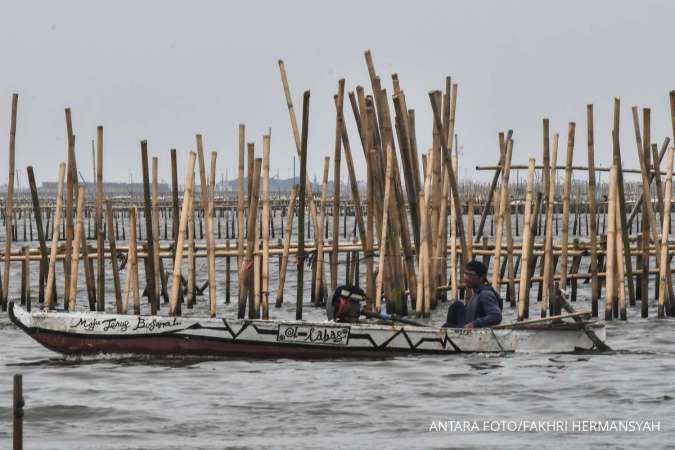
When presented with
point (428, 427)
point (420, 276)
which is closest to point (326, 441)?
point (428, 427)

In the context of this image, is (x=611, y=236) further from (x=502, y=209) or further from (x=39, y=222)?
(x=39, y=222)

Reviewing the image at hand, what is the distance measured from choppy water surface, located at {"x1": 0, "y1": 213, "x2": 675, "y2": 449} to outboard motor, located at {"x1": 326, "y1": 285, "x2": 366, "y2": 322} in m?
0.60

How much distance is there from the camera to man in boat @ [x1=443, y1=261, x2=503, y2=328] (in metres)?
18.2

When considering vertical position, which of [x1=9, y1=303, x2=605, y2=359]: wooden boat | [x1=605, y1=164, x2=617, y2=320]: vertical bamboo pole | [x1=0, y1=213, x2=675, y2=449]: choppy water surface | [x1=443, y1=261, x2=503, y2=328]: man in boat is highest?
[x1=605, y1=164, x2=617, y2=320]: vertical bamboo pole

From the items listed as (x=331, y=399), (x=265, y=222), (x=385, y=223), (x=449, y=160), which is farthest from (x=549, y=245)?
(x=331, y=399)

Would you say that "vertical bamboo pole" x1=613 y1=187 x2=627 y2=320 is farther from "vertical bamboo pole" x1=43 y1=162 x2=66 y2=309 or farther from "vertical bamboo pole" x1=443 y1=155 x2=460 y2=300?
"vertical bamboo pole" x1=43 y1=162 x2=66 y2=309

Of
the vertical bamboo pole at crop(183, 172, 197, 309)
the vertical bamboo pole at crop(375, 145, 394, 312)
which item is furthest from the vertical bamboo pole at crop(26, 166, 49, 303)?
the vertical bamboo pole at crop(375, 145, 394, 312)

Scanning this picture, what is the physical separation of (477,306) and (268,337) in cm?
277

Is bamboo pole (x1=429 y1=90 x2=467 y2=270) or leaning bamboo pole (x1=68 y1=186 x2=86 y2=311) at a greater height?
bamboo pole (x1=429 y1=90 x2=467 y2=270)

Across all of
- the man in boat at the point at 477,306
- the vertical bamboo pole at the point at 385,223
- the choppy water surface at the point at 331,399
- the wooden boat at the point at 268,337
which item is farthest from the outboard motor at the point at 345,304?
the vertical bamboo pole at the point at 385,223

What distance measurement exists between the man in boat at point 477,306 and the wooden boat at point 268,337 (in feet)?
0.55

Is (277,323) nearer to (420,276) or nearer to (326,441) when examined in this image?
→ (420,276)

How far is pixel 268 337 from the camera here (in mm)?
18953

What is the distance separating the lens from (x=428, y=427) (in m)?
14.6
